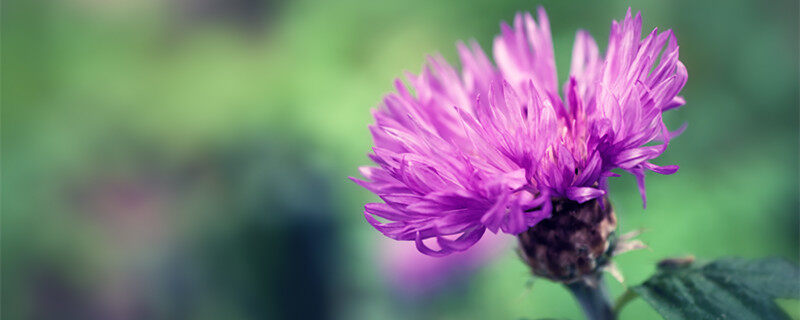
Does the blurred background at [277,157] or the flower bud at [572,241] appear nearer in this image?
the flower bud at [572,241]

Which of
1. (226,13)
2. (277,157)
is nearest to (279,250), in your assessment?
(277,157)

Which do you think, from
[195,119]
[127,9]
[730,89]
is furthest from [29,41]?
[730,89]

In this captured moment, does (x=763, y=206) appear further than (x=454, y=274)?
No

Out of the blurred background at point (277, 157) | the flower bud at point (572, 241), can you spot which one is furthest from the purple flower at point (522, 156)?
the blurred background at point (277, 157)

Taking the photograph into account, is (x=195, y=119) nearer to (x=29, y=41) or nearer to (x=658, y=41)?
(x=29, y=41)

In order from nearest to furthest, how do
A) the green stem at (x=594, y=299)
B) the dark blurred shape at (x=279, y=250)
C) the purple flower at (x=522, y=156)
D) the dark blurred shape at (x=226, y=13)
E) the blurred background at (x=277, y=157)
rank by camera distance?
the purple flower at (x=522, y=156)
the green stem at (x=594, y=299)
the blurred background at (x=277, y=157)
the dark blurred shape at (x=279, y=250)
the dark blurred shape at (x=226, y=13)

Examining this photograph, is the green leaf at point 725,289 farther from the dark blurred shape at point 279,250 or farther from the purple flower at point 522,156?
the dark blurred shape at point 279,250

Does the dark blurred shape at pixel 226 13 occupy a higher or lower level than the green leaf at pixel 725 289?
higher
